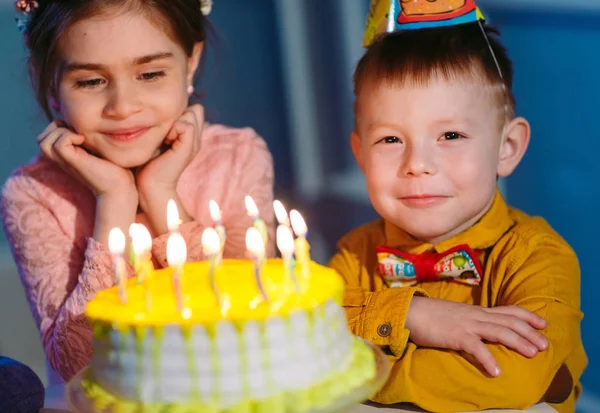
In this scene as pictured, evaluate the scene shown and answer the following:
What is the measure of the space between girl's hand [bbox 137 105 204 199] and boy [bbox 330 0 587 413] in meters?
0.40

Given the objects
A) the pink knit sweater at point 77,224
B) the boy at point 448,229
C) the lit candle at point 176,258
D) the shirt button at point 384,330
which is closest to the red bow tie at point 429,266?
the boy at point 448,229

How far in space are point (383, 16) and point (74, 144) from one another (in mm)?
773

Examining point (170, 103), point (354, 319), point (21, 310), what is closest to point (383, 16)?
point (170, 103)

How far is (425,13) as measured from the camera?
5.69 feet

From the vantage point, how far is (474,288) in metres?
1.72

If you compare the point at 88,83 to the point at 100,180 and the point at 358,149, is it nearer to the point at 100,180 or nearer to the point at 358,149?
the point at 100,180

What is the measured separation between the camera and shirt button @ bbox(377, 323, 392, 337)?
59.7 inches

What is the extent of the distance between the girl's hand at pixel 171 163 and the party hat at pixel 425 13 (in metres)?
0.53

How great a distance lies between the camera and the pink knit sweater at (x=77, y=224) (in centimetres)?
171

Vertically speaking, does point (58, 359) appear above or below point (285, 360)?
below

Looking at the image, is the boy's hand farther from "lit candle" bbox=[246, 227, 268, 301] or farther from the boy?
"lit candle" bbox=[246, 227, 268, 301]

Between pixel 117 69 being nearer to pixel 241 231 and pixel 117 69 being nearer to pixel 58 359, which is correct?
pixel 241 231

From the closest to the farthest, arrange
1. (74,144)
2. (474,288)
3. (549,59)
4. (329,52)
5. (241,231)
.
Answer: (474,288), (74,144), (241,231), (549,59), (329,52)

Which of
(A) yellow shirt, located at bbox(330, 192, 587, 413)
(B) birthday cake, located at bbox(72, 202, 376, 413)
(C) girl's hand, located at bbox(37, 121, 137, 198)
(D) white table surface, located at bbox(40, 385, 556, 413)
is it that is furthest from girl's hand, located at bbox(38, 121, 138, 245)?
(B) birthday cake, located at bbox(72, 202, 376, 413)
